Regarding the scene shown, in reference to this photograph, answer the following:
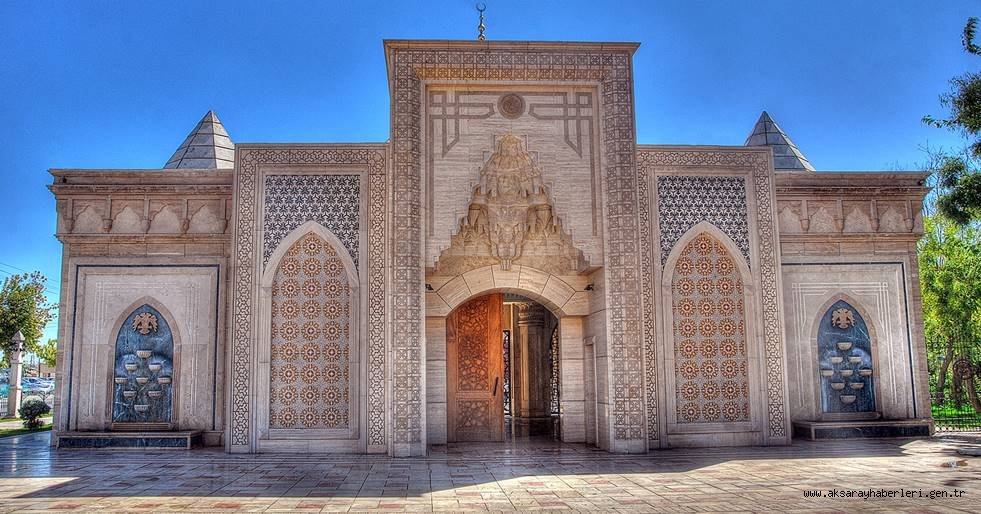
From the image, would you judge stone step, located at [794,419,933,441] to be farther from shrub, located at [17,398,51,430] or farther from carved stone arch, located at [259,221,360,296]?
shrub, located at [17,398,51,430]

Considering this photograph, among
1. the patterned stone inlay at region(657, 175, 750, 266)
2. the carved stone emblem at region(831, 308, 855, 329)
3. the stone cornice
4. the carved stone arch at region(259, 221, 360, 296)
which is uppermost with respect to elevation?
the stone cornice

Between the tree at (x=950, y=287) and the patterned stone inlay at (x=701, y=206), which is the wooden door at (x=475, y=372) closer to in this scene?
→ the patterned stone inlay at (x=701, y=206)

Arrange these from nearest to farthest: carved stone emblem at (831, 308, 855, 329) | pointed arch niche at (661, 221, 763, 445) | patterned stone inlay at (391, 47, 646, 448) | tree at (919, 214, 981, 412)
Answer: patterned stone inlay at (391, 47, 646, 448) → pointed arch niche at (661, 221, 763, 445) → carved stone emblem at (831, 308, 855, 329) → tree at (919, 214, 981, 412)

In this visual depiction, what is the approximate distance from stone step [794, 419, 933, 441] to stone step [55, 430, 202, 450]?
Answer: 6.72m

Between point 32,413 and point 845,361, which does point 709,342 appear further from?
point 32,413

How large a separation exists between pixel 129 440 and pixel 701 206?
672cm

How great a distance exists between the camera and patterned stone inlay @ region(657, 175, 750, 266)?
27.8 feet

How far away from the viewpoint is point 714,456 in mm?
7406

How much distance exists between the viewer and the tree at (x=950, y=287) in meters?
13.9

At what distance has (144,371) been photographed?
858cm

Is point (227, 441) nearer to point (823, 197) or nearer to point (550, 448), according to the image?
point (550, 448)

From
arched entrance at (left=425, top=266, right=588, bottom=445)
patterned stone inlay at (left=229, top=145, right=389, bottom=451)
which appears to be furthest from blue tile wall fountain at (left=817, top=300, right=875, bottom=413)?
patterned stone inlay at (left=229, top=145, right=389, bottom=451)

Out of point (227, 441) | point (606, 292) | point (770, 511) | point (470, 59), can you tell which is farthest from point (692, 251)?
point (227, 441)

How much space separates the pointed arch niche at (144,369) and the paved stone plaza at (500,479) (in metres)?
0.70
